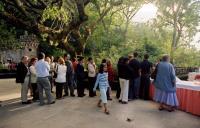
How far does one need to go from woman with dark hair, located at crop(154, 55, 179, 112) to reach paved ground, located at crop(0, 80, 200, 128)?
34cm

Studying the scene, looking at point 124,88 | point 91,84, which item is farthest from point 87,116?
point 91,84

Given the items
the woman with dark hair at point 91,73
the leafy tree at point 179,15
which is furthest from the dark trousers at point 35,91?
the leafy tree at point 179,15

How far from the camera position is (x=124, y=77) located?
13.9 metres

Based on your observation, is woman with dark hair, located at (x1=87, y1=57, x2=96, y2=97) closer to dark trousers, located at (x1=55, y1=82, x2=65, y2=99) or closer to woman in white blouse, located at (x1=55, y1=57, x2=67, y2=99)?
woman in white blouse, located at (x1=55, y1=57, x2=67, y2=99)

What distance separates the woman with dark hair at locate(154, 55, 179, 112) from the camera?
12609mm

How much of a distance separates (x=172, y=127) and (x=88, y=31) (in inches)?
492

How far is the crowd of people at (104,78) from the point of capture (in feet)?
41.4

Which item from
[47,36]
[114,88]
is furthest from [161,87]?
[47,36]

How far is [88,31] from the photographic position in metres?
22.0

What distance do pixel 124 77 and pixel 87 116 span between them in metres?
2.99

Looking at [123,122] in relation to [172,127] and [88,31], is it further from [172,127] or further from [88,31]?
[88,31]

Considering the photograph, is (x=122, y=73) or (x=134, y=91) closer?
(x=122, y=73)

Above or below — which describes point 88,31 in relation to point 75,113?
above

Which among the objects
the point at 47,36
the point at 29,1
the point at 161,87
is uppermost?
the point at 29,1
